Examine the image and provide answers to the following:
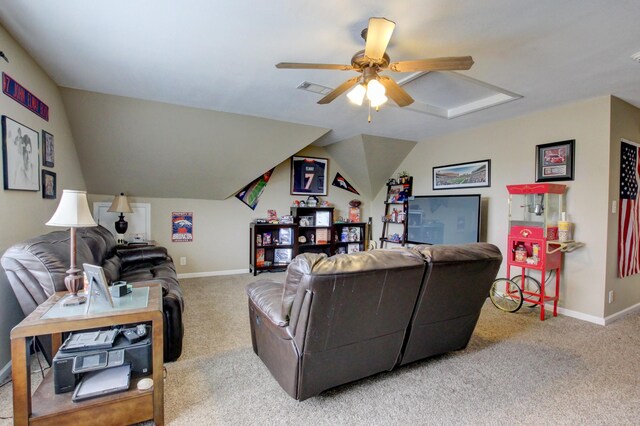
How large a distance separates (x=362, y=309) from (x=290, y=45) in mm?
1864

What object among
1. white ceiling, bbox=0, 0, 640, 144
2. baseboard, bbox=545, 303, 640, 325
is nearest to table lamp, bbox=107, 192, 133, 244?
white ceiling, bbox=0, 0, 640, 144

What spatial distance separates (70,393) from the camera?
1570 millimetres

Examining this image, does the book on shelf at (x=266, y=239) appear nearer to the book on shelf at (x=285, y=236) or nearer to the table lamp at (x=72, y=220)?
the book on shelf at (x=285, y=236)

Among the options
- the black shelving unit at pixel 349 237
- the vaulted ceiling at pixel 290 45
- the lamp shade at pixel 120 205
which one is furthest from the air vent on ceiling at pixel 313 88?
the black shelving unit at pixel 349 237

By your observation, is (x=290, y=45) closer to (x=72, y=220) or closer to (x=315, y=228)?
(x=72, y=220)

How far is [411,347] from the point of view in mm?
2072

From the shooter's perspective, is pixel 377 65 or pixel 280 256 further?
pixel 280 256

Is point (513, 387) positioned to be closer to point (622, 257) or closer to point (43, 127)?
point (622, 257)

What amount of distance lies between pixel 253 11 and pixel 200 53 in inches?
28.5

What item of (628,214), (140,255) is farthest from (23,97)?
(628,214)

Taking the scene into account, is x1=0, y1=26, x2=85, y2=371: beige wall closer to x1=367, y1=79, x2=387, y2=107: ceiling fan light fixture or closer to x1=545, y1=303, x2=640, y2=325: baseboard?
x1=367, y1=79, x2=387, y2=107: ceiling fan light fixture

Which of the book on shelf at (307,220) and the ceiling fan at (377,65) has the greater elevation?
the ceiling fan at (377,65)

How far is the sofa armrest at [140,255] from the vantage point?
349 centimetres

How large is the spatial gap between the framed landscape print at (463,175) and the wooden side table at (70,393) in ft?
13.7
